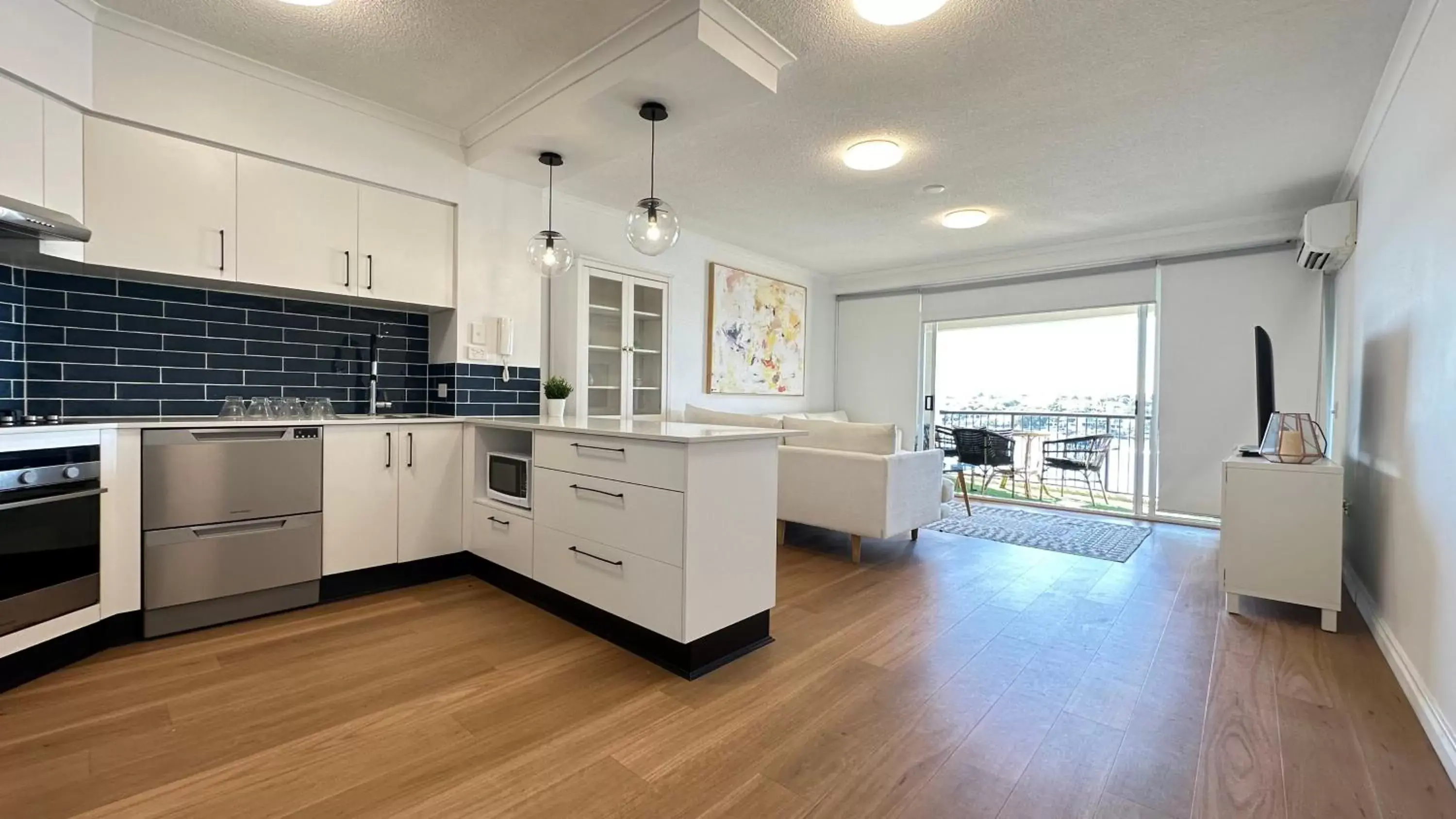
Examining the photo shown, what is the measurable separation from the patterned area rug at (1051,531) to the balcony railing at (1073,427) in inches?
32.0

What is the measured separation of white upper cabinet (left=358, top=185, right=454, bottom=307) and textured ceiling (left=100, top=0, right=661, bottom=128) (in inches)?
21.4

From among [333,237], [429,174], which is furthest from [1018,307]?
[333,237]

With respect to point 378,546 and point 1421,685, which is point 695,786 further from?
point 1421,685

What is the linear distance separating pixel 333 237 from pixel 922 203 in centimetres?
368

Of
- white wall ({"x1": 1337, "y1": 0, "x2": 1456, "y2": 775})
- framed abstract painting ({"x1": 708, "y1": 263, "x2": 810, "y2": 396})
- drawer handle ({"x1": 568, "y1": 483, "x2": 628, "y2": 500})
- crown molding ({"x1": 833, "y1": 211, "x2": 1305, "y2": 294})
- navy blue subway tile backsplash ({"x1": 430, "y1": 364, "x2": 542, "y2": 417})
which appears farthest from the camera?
framed abstract painting ({"x1": 708, "y1": 263, "x2": 810, "y2": 396})

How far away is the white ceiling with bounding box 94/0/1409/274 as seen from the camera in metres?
2.18

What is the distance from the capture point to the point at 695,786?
60.0 inches

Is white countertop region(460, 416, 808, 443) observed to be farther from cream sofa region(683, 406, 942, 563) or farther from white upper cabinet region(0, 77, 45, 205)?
white upper cabinet region(0, 77, 45, 205)

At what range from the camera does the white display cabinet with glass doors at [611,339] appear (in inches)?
159

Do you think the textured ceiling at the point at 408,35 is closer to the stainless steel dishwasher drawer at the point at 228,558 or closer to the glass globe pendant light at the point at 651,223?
the glass globe pendant light at the point at 651,223

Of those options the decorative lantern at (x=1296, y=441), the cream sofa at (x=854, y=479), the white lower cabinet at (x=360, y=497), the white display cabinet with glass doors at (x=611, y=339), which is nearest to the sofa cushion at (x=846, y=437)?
the cream sofa at (x=854, y=479)

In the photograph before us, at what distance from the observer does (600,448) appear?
237 centimetres

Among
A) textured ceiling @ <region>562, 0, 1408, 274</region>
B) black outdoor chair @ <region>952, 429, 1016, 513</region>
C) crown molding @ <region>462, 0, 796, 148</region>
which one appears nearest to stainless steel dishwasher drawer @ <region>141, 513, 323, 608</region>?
crown molding @ <region>462, 0, 796, 148</region>

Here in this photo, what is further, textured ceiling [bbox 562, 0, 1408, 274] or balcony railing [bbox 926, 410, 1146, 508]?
balcony railing [bbox 926, 410, 1146, 508]
